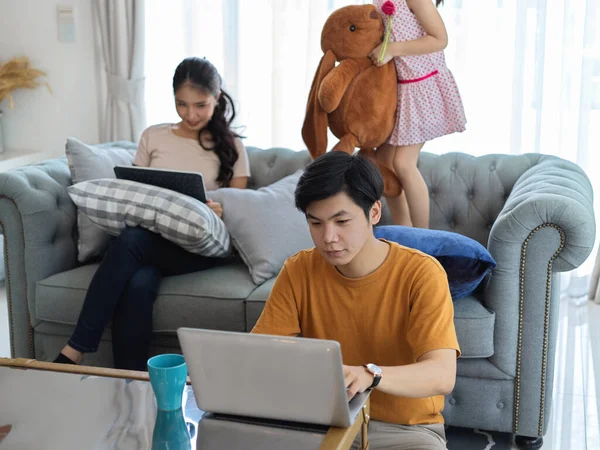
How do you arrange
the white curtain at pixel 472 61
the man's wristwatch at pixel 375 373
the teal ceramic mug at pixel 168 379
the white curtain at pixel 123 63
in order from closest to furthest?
the man's wristwatch at pixel 375 373, the teal ceramic mug at pixel 168 379, the white curtain at pixel 472 61, the white curtain at pixel 123 63

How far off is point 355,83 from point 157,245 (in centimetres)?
82

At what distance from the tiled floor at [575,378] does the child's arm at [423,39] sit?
48.4 inches

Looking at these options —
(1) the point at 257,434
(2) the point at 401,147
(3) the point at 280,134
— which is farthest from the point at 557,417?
(3) the point at 280,134

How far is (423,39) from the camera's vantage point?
258cm

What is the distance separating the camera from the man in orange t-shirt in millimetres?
1574

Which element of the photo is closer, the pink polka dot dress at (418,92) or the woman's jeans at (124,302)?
the woman's jeans at (124,302)

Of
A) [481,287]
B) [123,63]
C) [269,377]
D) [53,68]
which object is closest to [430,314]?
[269,377]

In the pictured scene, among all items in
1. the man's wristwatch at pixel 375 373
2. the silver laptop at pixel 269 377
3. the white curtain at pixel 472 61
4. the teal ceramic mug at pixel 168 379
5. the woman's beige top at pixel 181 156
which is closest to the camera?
the silver laptop at pixel 269 377

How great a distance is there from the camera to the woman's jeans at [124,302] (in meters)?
2.47

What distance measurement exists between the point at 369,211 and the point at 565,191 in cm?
94

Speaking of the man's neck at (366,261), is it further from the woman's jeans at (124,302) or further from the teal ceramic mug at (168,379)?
the woman's jeans at (124,302)

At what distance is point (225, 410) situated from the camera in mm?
1374

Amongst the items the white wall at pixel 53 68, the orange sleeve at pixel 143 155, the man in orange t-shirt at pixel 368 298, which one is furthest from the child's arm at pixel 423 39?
the white wall at pixel 53 68

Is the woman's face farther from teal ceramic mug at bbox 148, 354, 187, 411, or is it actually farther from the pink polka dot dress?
teal ceramic mug at bbox 148, 354, 187, 411
